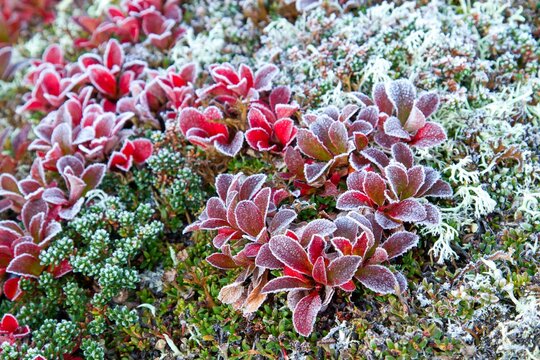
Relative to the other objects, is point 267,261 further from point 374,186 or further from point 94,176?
point 94,176

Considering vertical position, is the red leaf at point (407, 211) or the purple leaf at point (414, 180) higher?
the purple leaf at point (414, 180)

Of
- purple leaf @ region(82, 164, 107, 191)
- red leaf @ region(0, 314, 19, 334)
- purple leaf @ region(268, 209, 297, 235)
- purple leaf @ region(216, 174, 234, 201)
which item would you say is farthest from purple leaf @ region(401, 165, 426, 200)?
red leaf @ region(0, 314, 19, 334)

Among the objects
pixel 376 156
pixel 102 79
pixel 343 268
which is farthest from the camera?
pixel 102 79

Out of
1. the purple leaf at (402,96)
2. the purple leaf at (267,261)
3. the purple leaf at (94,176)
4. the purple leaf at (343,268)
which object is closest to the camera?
the purple leaf at (343,268)

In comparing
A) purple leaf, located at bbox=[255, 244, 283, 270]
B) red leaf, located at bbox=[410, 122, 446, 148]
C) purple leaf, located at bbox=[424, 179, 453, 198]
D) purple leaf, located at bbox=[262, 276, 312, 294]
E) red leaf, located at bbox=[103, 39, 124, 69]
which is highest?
red leaf, located at bbox=[103, 39, 124, 69]

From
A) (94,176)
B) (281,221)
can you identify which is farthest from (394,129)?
(94,176)

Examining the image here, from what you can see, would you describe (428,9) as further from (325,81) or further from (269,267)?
(269,267)

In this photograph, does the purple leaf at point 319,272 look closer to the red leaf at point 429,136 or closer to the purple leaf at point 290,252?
the purple leaf at point 290,252

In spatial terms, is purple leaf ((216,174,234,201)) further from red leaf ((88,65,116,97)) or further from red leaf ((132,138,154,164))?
red leaf ((88,65,116,97))

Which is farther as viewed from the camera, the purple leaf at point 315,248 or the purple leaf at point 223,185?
the purple leaf at point 223,185

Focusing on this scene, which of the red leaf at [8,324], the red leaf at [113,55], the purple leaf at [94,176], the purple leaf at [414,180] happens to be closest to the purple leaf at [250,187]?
the purple leaf at [414,180]

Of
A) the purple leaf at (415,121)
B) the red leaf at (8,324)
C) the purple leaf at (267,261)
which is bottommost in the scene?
the red leaf at (8,324)
